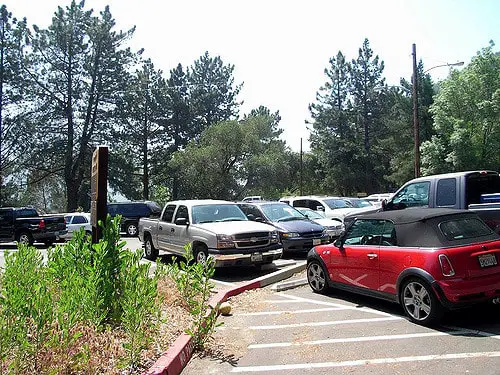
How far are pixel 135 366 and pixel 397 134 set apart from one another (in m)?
52.4

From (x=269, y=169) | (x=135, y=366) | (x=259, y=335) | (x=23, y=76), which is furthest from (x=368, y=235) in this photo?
(x=23, y=76)

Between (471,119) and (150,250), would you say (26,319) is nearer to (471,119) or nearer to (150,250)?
(150,250)

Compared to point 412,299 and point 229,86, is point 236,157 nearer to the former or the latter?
point 229,86

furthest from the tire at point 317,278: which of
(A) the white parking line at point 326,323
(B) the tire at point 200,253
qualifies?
(B) the tire at point 200,253

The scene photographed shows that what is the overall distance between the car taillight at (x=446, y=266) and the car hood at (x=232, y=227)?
5.16 meters

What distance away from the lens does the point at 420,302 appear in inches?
244

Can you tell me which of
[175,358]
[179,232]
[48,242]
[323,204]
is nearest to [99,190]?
[175,358]

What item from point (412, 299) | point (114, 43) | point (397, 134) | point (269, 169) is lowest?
point (412, 299)

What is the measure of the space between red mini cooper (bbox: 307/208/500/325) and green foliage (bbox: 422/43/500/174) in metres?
33.9

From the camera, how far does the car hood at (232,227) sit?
34.2ft

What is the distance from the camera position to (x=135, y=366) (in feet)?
14.9

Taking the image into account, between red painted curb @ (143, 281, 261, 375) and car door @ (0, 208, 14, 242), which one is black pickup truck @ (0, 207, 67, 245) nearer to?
car door @ (0, 208, 14, 242)

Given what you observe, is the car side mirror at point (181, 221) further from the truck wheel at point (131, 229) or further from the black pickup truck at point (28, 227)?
the truck wheel at point (131, 229)

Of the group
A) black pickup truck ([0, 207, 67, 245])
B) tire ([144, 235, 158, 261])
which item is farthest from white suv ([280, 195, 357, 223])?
black pickup truck ([0, 207, 67, 245])
